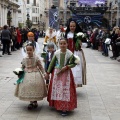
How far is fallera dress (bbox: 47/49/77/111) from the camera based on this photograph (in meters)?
6.60

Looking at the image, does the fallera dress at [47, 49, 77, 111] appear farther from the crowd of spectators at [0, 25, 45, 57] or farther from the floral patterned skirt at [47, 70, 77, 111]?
the crowd of spectators at [0, 25, 45, 57]

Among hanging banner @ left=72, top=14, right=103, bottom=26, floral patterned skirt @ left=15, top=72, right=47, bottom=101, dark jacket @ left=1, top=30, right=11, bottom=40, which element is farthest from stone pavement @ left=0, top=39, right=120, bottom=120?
hanging banner @ left=72, top=14, right=103, bottom=26

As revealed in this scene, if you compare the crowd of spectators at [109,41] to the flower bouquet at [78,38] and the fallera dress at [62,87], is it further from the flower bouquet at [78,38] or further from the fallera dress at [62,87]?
the fallera dress at [62,87]

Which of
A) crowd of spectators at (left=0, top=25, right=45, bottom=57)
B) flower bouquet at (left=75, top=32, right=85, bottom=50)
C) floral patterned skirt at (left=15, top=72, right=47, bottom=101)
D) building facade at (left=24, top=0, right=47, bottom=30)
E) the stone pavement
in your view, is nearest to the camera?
the stone pavement

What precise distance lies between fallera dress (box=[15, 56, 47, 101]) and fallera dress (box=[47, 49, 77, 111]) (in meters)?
0.19

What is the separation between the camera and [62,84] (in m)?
6.61

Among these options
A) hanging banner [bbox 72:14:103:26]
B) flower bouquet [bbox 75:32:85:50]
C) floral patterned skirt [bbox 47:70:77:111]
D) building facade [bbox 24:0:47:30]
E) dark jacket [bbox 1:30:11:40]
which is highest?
building facade [bbox 24:0:47:30]

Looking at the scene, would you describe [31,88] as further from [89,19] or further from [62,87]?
[89,19]

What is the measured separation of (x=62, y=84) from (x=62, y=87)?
56mm

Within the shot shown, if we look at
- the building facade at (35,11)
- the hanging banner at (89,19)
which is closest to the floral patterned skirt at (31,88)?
the hanging banner at (89,19)

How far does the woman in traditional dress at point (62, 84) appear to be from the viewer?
661 cm

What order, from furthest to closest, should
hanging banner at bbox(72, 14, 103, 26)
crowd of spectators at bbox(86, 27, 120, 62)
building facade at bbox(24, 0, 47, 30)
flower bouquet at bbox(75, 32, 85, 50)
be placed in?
1. building facade at bbox(24, 0, 47, 30)
2. hanging banner at bbox(72, 14, 103, 26)
3. crowd of spectators at bbox(86, 27, 120, 62)
4. flower bouquet at bbox(75, 32, 85, 50)

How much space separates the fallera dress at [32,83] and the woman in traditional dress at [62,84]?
0.54 feet

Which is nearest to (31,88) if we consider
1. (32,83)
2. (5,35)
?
(32,83)
